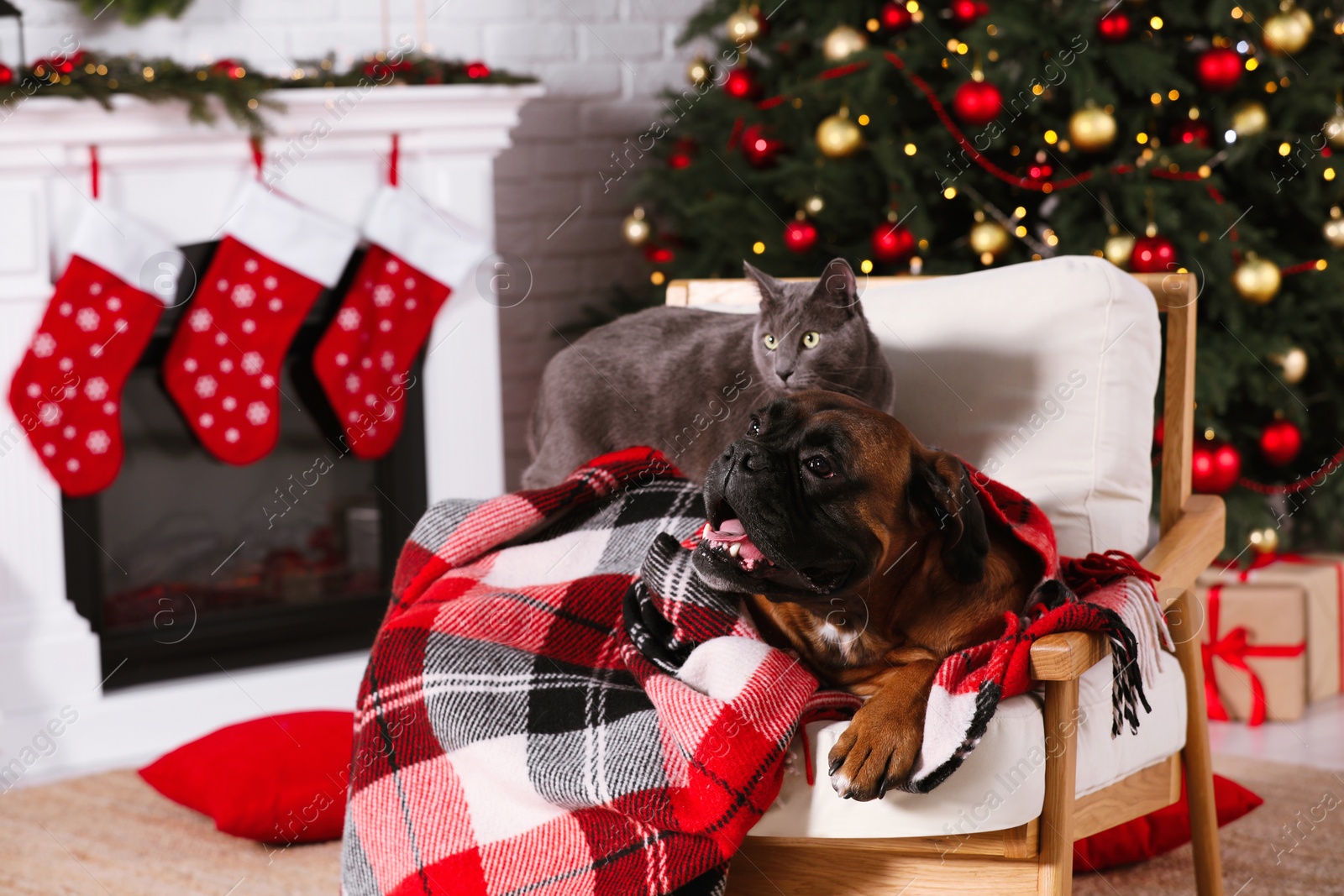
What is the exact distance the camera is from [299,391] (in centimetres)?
309

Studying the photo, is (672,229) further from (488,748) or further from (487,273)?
(488,748)

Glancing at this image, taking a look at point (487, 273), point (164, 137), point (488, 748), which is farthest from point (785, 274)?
point (488, 748)

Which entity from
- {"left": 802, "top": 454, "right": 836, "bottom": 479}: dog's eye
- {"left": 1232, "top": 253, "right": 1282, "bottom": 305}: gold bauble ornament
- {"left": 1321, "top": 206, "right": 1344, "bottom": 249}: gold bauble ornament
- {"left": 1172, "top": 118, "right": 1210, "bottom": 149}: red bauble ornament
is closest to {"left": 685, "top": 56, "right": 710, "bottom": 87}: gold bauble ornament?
{"left": 1172, "top": 118, "right": 1210, "bottom": 149}: red bauble ornament

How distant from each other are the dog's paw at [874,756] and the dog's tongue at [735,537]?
0.61ft

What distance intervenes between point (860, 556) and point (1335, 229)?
194cm

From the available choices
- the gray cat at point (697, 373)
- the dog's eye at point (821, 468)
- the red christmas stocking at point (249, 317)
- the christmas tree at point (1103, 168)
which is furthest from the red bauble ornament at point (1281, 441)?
the red christmas stocking at point (249, 317)

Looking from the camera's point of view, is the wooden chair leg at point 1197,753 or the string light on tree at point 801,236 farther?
the string light on tree at point 801,236

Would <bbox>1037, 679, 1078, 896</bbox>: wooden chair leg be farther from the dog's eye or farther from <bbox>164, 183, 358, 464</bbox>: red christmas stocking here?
<bbox>164, 183, 358, 464</bbox>: red christmas stocking

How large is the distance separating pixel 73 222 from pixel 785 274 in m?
1.51

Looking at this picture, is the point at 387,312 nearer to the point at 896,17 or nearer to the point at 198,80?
the point at 198,80

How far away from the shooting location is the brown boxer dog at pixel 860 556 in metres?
1.25

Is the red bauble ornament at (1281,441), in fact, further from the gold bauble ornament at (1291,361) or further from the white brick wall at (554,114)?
the white brick wall at (554,114)

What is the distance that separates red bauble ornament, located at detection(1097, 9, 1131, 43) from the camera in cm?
264

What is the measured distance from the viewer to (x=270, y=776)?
89.0 inches
